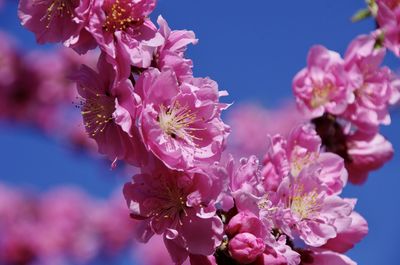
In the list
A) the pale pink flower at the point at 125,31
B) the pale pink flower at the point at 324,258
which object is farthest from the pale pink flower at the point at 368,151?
the pale pink flower at the point at 125,31

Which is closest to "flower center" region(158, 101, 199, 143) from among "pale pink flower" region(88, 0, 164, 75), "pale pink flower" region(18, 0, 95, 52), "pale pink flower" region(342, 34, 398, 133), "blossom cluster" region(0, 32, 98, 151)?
Answer: "pale pink flower" region(88, 0, 164, 75)

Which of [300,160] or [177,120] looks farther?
[300,160]

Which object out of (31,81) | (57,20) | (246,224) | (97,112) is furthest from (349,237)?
(31,81)

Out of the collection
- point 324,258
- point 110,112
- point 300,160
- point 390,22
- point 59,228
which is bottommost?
point 324,258

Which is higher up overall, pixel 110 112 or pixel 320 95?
pixel 320 95

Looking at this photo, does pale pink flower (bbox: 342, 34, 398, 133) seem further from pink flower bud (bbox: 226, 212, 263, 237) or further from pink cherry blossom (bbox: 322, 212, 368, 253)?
pink flower bud (bbox: 226, 212, 263, 237)

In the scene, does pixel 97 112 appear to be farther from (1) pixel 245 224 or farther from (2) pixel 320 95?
(2) pixel 320 95
